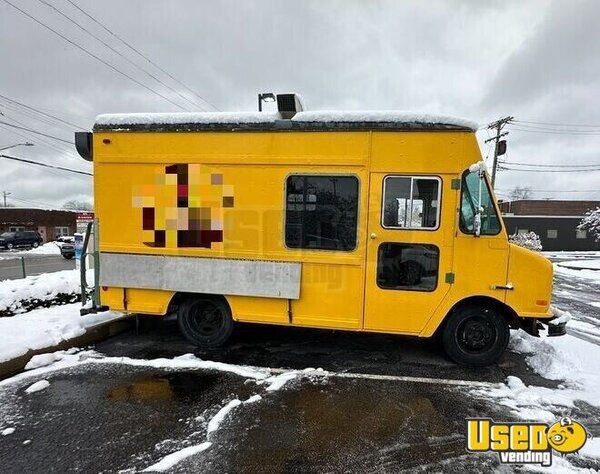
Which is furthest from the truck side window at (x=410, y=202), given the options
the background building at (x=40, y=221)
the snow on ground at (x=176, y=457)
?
the background building at (x=40, y=221)

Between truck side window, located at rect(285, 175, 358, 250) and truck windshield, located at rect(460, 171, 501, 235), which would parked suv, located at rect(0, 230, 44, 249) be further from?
truck windshield, located at rect(460, 171, 501, 235)

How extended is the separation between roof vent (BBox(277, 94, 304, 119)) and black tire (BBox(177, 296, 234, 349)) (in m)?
2.80

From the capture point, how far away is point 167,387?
428cm

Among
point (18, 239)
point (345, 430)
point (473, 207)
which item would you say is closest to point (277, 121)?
point (473, 207)

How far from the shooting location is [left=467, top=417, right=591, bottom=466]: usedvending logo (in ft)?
10.4

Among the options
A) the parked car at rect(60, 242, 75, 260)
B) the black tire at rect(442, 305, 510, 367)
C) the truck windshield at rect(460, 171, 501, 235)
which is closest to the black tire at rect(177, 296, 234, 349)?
the black tire at rect(442, 305, 510, 367)

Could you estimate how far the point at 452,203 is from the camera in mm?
4738

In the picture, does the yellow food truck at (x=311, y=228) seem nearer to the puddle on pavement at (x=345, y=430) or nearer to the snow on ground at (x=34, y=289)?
the puddle on pavement at (x=345, y=430)

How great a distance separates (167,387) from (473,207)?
4304 mm

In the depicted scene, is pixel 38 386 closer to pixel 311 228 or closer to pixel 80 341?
pixel 80 341

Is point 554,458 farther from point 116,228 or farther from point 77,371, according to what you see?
point 116,228

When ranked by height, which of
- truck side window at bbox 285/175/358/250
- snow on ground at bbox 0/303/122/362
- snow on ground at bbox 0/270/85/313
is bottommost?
snow on ground at bbox 0/303/122/362

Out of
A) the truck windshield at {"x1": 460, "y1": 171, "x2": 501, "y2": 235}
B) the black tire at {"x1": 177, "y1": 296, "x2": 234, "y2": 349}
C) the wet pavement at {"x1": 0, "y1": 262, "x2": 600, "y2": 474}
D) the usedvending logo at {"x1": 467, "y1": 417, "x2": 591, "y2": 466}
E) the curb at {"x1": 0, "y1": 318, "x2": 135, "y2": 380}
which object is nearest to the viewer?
the wet pavement at {"x1": 0, "y1": 262, "x2": 600, "y2": 474}

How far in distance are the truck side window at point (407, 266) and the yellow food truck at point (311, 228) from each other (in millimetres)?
15
